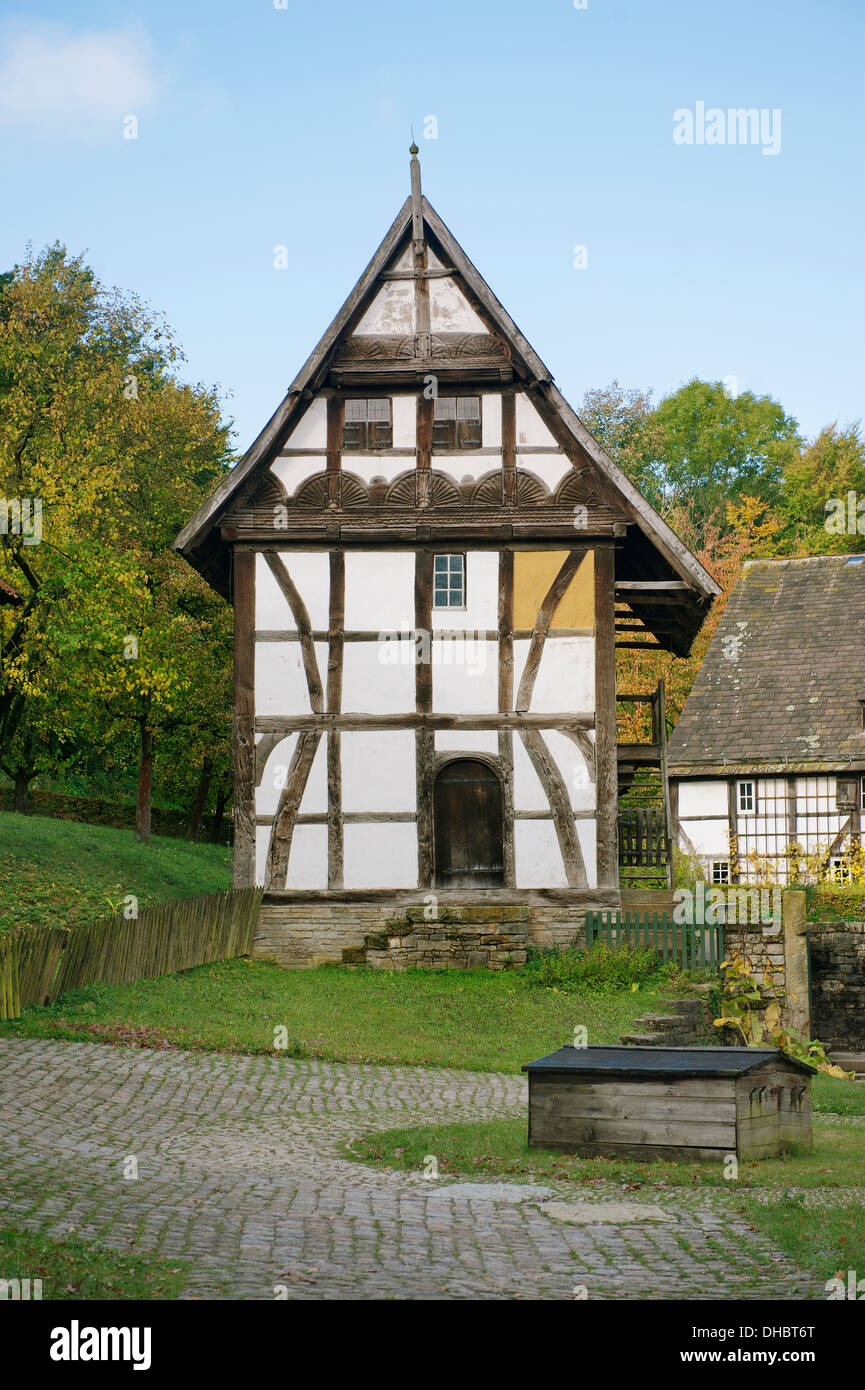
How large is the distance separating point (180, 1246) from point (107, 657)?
66.4 feet

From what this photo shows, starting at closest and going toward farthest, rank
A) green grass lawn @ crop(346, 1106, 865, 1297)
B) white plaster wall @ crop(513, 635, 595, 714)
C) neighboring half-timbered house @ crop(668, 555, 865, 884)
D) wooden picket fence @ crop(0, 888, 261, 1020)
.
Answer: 1. green grass lawn @ crop(346, 1106, 865, 1297)
2. wooden picket fence @ crop(0, 888, 261, 1020)
3. white plaster wall @ crop(513, 635, 595, 714)
4. neighboring half-timbered house @ crop(668, 555, 865, 884)

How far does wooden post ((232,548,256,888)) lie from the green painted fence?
18.0 feet

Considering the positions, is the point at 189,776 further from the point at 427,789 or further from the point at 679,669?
the point at 427,789

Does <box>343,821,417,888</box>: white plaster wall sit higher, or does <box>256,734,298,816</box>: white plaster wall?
<box>256,734,298,816</box>: white plaster wall

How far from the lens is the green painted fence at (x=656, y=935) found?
22281mm

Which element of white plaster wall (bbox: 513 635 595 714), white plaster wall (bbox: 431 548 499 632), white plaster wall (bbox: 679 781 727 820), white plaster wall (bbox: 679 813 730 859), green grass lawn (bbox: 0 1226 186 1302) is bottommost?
green grass lawn (bbox: 0 1226 186 1302)

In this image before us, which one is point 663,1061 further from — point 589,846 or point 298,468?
point 298,468

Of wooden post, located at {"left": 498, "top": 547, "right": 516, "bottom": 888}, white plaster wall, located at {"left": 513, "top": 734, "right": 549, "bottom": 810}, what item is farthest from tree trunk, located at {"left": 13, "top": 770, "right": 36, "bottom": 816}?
white plaster wall, located at {"left": 513, "top": 734, "right": 549, "bottom": 810}

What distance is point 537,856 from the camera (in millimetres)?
22688

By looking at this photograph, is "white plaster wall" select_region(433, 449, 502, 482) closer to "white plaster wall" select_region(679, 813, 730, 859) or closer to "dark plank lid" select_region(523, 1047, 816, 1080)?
"dark plank lid" select_region(523, 1047, 816, 1080)

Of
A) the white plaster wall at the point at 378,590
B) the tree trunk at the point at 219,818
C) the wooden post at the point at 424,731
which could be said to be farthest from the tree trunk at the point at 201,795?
the wooden post at the point at 424,731

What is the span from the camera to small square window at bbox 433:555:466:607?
76.3ft

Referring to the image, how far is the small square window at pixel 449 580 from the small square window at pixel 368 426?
6.95ft
